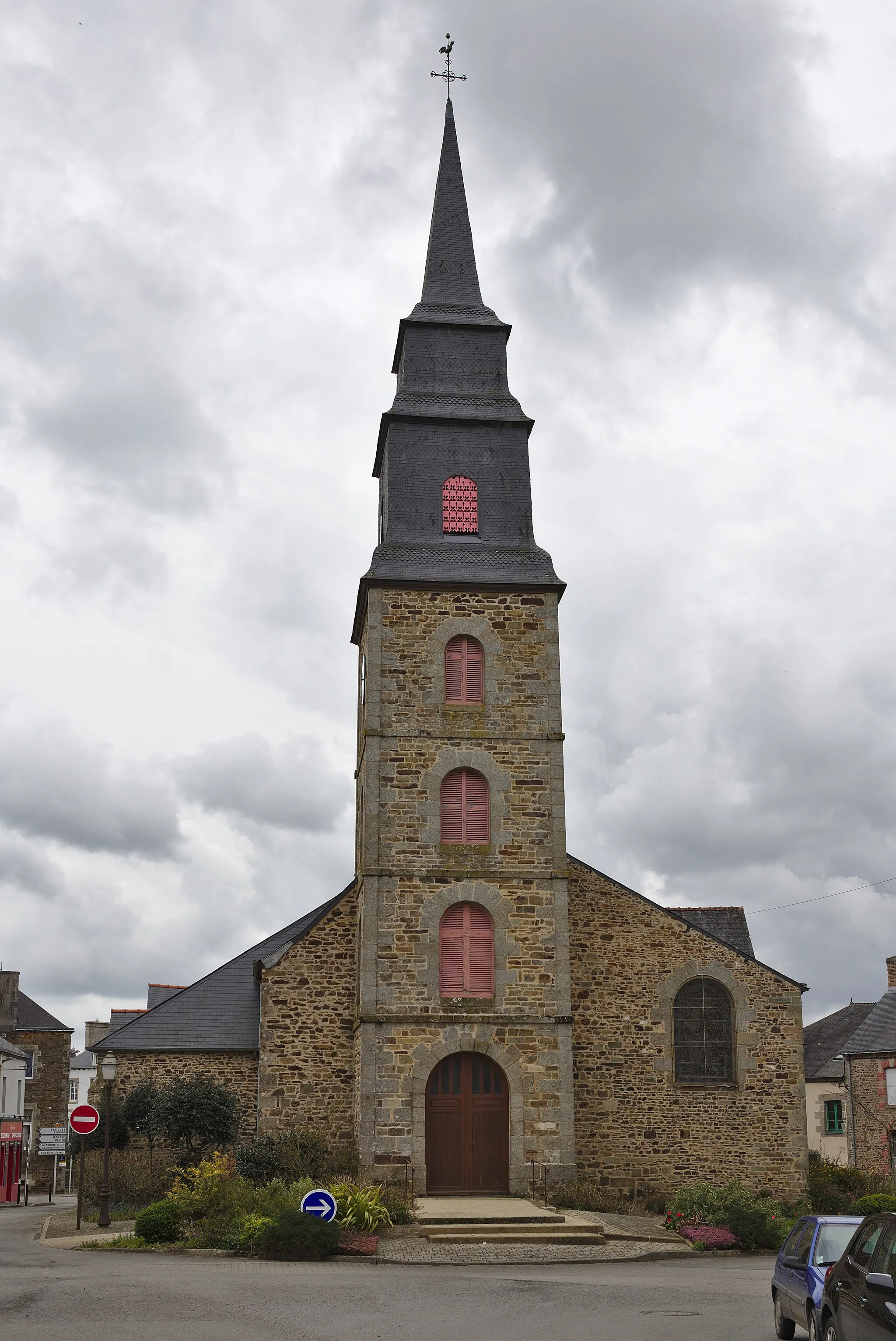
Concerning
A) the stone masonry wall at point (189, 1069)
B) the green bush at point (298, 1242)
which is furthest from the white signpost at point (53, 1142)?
the green bush at point (298, 1242)

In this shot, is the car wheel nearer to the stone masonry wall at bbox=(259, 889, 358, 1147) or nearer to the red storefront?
the stone masonry wall at bbox=(259, 889, 358, 1147)

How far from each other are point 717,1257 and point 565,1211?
10.0ft

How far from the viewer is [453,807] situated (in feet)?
79.3

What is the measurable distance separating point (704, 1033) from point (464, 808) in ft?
20.9

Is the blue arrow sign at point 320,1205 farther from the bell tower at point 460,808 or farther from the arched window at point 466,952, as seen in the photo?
the arched window at point 466,952

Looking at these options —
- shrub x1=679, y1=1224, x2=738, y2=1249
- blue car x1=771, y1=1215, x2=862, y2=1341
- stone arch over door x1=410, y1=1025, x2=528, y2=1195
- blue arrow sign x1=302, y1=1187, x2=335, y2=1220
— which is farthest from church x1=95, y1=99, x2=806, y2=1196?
blue car x1=771, y1=1215, x2=862, y2=1341

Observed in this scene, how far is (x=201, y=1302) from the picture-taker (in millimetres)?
12961

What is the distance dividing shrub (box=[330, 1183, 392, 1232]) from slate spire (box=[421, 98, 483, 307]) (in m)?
17.6

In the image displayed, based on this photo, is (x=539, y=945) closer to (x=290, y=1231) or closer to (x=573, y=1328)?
(x=290, y=1231)

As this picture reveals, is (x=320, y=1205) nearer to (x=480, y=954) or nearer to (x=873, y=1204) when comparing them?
(x=480, y=954)

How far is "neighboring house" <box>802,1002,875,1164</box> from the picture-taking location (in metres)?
41.2

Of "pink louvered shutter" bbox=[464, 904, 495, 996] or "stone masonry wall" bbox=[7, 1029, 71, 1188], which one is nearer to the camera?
"pink louvered shutter" bbox=[464, 904, 495, 996]

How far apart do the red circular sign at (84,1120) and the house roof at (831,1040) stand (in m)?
27.1

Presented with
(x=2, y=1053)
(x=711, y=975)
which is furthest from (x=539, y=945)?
(x=2, y=1053)
